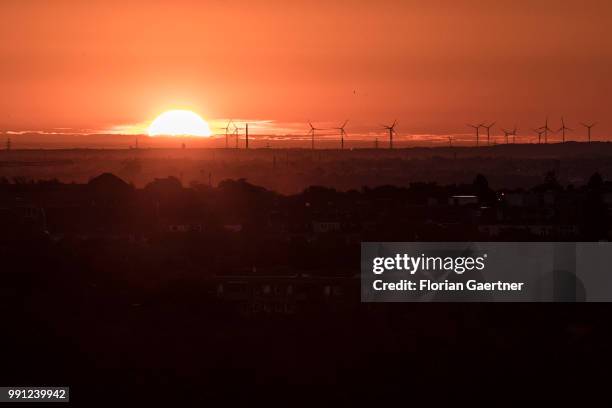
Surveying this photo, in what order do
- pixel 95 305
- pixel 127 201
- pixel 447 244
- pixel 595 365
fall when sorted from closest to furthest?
pixel 595 365 → pixel 95 305 → pixel 447 244 → pixel 127 201

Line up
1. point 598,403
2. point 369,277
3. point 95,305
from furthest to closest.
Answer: point 369,277 → point 95,305 → point 598,403

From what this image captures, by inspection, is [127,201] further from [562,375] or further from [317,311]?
[562,375]

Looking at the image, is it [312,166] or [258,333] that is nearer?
[258,333]

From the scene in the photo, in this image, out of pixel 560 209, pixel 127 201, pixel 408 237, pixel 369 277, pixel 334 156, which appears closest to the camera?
pixel 369 277

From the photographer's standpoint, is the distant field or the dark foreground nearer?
the dark foreground

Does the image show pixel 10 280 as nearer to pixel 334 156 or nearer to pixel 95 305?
pixel 95 305

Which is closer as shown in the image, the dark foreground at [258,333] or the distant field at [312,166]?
the dark foreground at [258,333]

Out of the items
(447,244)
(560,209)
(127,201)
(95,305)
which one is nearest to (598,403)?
(95,305)

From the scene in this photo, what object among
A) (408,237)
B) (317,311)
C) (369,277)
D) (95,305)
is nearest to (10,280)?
(95,305)

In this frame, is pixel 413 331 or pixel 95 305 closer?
pixel 413 331
